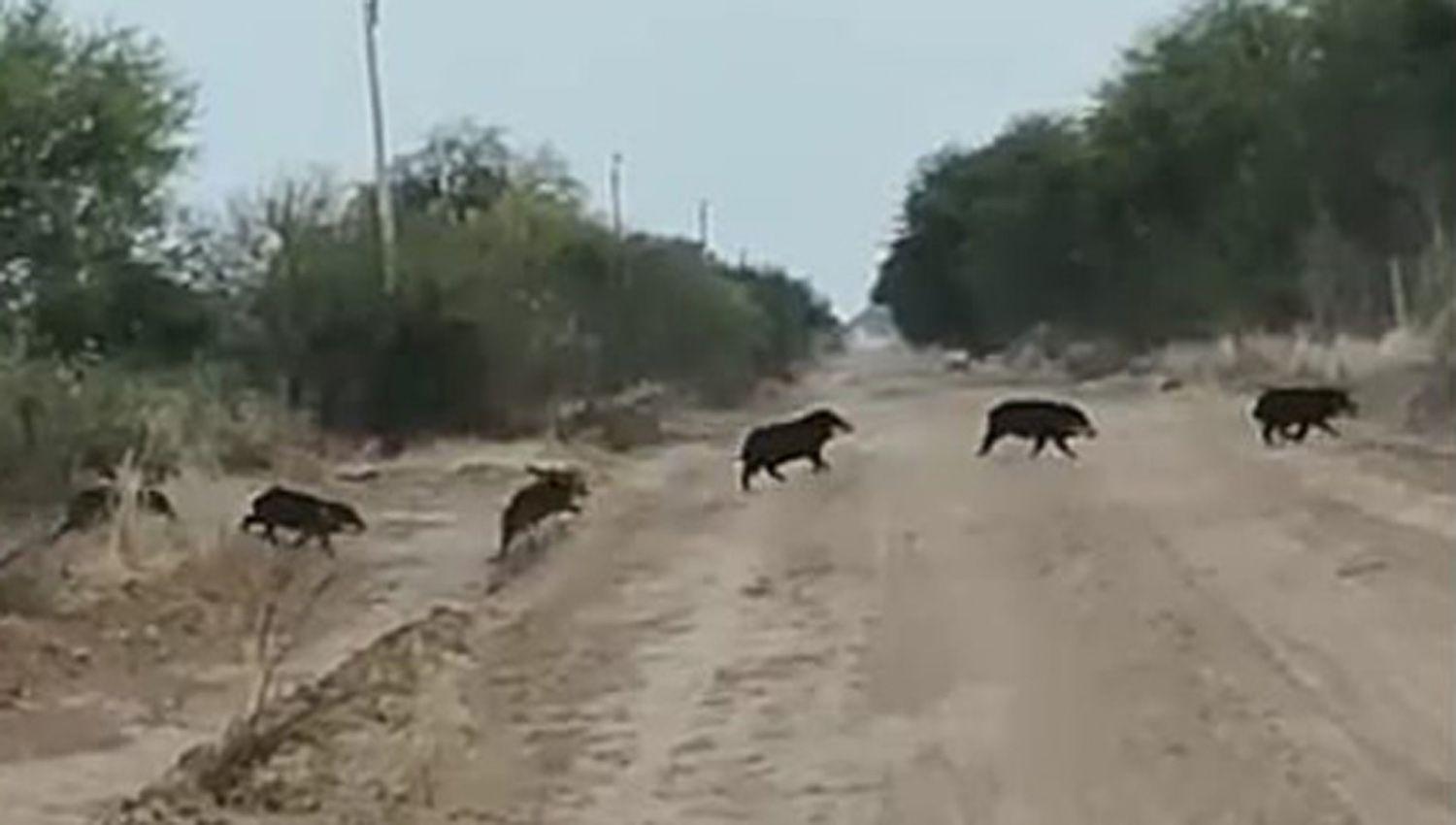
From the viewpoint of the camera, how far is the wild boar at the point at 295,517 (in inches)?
1233

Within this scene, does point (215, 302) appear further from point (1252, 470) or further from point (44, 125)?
point (1252, 470)

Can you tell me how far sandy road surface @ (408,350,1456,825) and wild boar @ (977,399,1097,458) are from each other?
668 cm

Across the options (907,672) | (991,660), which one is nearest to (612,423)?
(991,660)

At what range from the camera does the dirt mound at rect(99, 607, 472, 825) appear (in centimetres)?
1493

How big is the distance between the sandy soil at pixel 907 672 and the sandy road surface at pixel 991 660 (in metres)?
0.04

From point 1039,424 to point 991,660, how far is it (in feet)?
83.0

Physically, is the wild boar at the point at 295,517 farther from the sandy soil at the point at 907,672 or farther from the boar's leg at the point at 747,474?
the boar's leg at the point at 747,474

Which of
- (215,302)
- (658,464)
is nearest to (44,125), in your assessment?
(215,302)

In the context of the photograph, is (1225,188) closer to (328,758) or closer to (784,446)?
(784,446)

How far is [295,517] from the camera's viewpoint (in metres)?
31.7

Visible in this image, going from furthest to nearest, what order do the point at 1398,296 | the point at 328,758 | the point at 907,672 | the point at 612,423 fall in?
the point at 1398,296
the point at 612,423
the point at 907,672
the point at 328,758

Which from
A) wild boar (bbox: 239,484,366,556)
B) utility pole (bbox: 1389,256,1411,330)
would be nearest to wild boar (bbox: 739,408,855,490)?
wild boar (bbox: 239,484,366,556)

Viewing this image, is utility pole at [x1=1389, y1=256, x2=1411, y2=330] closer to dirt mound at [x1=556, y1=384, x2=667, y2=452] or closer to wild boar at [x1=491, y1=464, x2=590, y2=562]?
dirt mound at [x1=556, y1=384, x2=667, y2=452]

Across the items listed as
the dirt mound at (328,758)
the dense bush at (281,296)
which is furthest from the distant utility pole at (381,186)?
the dirt mound at (328,758)
